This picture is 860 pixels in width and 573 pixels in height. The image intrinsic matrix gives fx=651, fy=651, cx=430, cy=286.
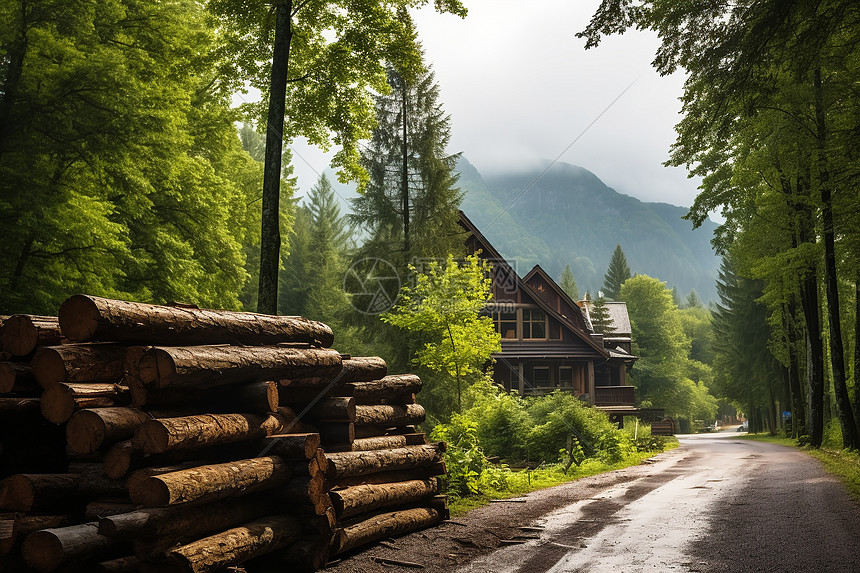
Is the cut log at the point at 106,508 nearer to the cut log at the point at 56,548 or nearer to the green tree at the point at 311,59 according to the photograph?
the cut log at the point at 56,548

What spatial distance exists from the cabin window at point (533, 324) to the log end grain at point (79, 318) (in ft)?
119

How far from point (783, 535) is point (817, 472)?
364 inches

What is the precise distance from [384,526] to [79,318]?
15.0 feet

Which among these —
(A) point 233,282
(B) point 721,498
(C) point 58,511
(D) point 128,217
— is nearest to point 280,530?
(C) point 58,511

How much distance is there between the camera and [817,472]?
16016 millimetres

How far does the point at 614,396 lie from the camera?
40250mm

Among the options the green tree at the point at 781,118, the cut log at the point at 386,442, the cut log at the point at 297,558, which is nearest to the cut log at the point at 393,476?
the cut log at the point at 386,442

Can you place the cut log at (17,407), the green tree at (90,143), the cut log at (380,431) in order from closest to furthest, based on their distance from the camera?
1. the cut log at (17,407)
2. the cut log at (380,431)
3. the green tree at (90,143)

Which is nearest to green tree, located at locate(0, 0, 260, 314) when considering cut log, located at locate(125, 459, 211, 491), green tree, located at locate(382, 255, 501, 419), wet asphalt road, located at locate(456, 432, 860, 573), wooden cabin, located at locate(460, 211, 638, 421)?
green tree, located at locate(382, 255, 501, 419)

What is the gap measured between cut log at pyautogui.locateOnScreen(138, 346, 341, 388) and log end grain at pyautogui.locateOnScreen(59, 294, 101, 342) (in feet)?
1.93

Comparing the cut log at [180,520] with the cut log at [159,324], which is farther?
the cut log at [159,324]

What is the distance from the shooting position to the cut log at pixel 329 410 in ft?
27.2

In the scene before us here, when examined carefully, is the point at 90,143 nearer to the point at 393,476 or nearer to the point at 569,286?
the point at 393,476

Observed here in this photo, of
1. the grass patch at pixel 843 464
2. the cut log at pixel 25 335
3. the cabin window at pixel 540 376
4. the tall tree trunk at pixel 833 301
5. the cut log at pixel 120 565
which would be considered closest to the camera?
the cut log at pixel 120 565
